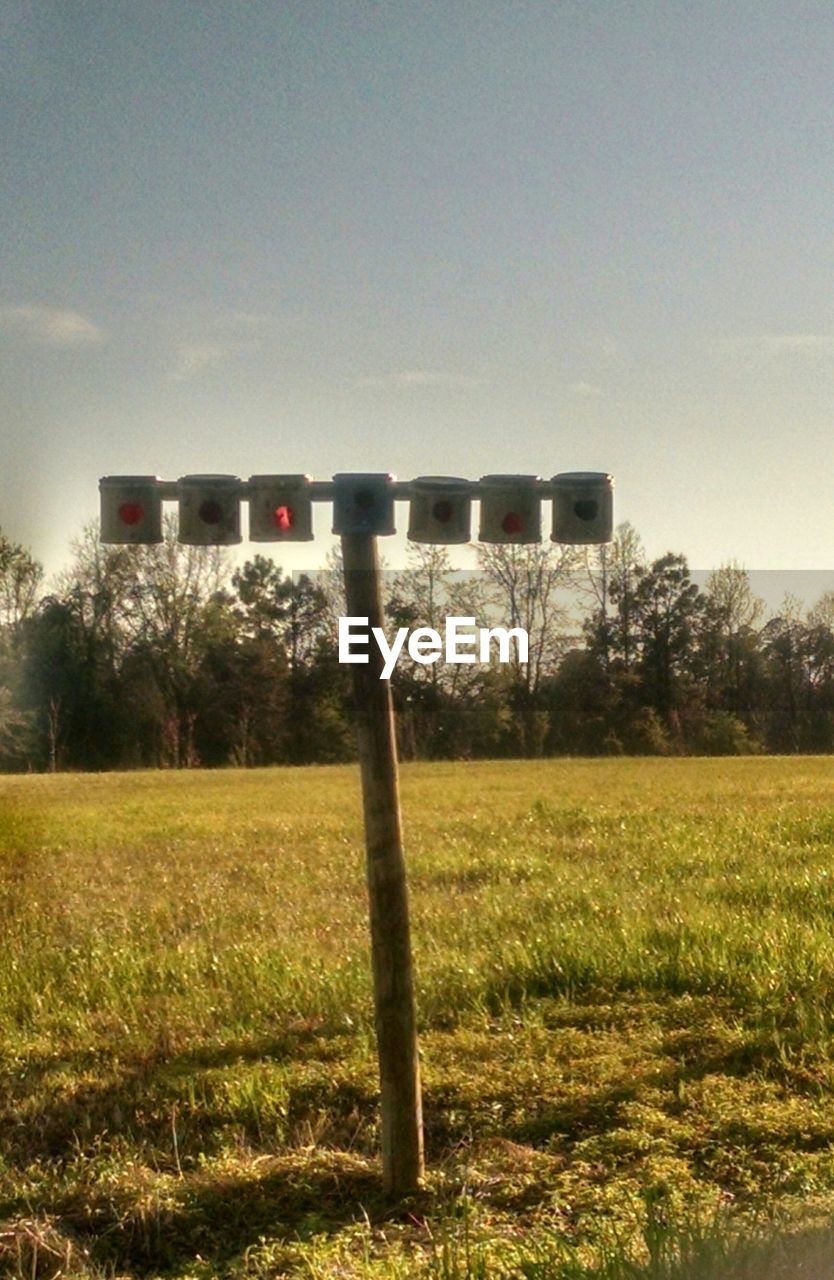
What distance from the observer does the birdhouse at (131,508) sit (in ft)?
12.3

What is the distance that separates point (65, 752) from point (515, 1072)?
10226 mm

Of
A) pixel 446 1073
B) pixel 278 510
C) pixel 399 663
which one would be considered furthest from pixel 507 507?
pixel 399 663

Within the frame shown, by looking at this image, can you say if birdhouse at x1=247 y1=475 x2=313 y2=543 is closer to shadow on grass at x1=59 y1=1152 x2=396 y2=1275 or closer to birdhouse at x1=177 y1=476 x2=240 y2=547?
birdhouse at x1=177 y1=476 x2=240 y2=547

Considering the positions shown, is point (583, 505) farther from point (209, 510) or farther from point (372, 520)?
point (209, 510)

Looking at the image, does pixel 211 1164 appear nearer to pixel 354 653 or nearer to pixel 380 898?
pixel 380 898

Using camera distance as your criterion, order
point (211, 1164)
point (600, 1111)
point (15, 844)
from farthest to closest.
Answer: point (15, 844)
point (600, 1111)
point (211, 1164)

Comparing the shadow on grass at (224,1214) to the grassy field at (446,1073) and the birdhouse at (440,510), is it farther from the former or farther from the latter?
the birdhouse at (440,510)

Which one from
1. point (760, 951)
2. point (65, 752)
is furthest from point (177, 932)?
point (65, 752)

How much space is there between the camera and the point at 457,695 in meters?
18.6

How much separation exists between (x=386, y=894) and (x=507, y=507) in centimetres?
107

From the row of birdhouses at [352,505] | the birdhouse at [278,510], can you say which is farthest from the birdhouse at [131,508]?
the birdhouse at [278,510]

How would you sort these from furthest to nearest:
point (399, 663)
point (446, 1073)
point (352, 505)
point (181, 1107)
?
1. point (399, 663)
2. point (446, 1073)
3. point (181, 1107)
4. point (352, 505)

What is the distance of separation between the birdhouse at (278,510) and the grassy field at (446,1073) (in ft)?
5.83

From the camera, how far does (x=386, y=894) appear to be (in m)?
3.85
